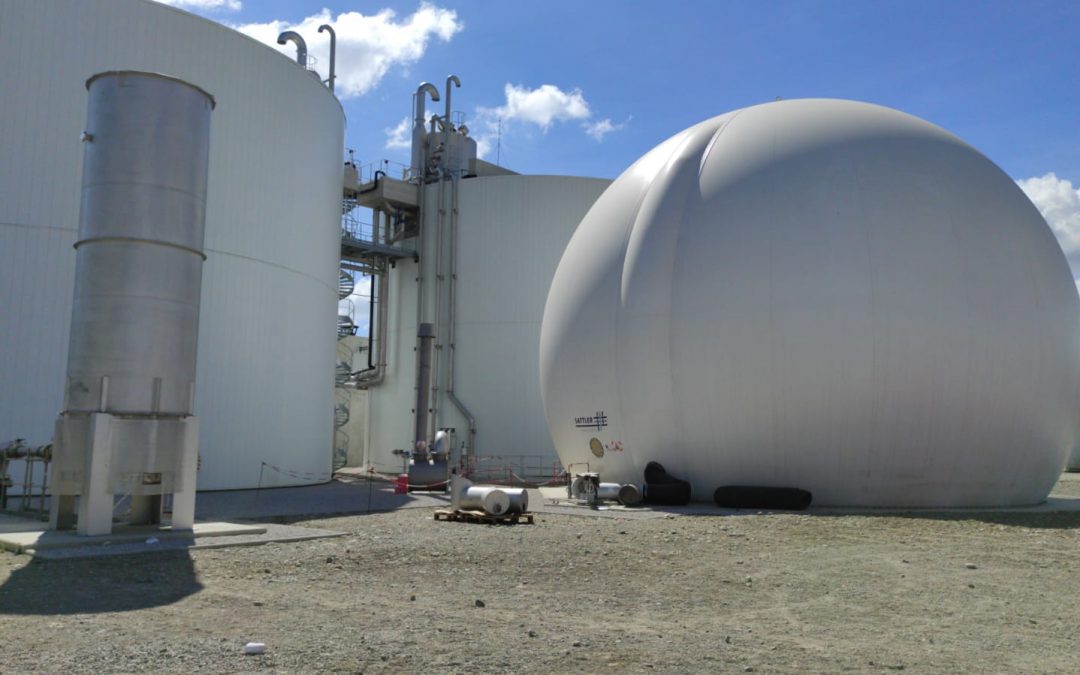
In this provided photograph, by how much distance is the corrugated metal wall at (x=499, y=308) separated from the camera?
2916 cm

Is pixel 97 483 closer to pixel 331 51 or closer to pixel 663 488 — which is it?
pixel 663 488

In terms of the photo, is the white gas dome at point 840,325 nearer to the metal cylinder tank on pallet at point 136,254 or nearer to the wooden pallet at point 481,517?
the wooden pallet at point 481,517

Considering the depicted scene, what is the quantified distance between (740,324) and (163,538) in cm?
1035

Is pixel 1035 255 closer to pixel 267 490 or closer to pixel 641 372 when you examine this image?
pixel 641 372

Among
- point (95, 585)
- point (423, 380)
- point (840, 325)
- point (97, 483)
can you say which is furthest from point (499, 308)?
point (95, 585)

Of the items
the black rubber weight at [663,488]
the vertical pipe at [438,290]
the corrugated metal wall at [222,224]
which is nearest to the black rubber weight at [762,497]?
the black rubber weight at [663,488]

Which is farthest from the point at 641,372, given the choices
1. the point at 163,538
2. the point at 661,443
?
the point at 163,538

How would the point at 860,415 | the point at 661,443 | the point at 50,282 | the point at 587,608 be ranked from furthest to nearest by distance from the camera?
the point at 50,282 → the point at 661,443 → the point at 860,415 → the point at 587,608

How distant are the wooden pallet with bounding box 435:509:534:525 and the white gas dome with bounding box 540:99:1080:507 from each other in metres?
3.95

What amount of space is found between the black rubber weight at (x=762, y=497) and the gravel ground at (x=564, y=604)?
2.83 meters

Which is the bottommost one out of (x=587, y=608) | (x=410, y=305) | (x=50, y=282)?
(x=587, y=608)

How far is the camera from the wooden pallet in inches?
545

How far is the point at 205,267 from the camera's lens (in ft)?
67.8

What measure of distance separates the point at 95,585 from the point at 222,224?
14787 millimetres
